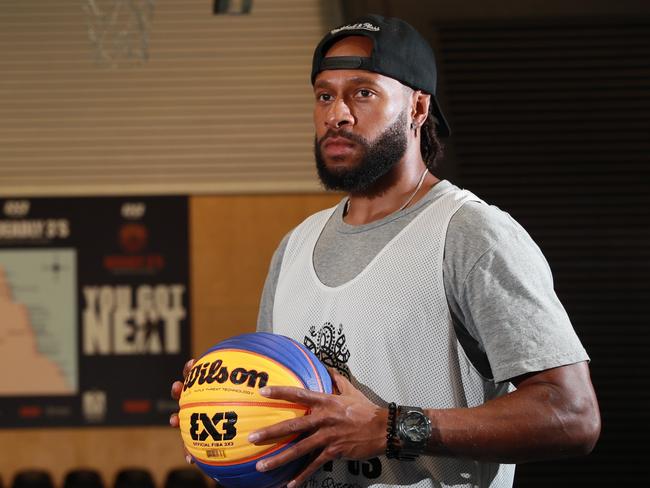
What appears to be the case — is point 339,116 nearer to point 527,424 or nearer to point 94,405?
point 527,424

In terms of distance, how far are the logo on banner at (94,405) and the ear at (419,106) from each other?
460 centimetres

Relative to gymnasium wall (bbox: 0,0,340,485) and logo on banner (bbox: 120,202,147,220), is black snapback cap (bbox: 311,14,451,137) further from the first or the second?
logo on banner (bbox: 120,202,147,220)

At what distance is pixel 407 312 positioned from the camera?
1760 mm

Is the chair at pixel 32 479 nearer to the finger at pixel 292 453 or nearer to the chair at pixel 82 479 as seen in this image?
the chair at pixel 82 479

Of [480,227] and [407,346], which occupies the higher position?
[480,227]

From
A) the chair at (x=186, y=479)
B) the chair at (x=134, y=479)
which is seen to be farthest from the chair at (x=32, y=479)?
the chair at (x=186, y=479)

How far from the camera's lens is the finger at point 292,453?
156cm

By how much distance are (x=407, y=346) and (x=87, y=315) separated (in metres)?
4.72

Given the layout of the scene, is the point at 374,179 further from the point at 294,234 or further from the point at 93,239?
the point at 93,239

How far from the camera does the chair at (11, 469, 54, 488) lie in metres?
5.97

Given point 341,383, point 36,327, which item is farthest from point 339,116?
point 36,327

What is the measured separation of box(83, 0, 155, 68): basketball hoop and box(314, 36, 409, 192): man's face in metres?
4.10

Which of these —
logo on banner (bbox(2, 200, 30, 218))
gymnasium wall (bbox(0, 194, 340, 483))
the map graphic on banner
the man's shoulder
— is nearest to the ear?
the man's shoulder

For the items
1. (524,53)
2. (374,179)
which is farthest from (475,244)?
(524,53)
